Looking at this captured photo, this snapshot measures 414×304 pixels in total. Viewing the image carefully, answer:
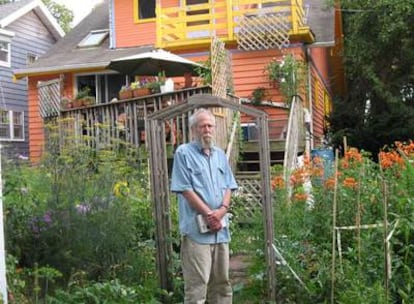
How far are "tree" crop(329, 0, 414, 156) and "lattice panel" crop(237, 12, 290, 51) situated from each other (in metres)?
3.58

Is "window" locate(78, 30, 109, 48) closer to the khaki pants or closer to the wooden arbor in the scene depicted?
the wooden arbor

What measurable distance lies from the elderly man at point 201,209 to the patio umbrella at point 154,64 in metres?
6.37

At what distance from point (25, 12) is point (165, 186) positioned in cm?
1685

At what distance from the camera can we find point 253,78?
12.7 m

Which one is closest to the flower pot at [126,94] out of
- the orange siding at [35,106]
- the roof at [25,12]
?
the orange siding at [35,106]

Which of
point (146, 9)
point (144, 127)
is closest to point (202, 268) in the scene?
point (144, 127)

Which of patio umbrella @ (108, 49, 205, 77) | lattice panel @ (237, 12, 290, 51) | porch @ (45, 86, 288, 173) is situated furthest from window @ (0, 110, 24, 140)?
lattice panel @ (237, 12, 290, 51)

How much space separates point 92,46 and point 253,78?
589 centimetres

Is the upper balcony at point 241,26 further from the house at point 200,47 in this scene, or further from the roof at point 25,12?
the roof at point 25,12

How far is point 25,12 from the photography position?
19.6 metres

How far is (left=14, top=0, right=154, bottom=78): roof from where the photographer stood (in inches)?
574

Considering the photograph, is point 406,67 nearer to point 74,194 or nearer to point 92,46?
point 92,46

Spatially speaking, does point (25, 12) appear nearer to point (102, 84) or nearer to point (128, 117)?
point (102, 84)

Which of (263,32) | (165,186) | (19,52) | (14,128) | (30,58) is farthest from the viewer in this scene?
(30,58)
